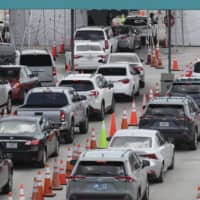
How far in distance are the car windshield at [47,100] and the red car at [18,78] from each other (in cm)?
712

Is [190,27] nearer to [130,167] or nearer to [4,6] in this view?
[4,6]

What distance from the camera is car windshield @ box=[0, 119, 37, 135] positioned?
97.5 feet

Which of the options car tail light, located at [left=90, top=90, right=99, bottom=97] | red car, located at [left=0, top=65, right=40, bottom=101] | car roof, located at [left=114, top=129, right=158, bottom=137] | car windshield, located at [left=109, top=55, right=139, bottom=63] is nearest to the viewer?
car roof, located at [left=114, top=129, right=158, bottom=137]

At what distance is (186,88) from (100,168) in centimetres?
1641

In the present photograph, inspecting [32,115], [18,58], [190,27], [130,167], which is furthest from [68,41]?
[130,167]

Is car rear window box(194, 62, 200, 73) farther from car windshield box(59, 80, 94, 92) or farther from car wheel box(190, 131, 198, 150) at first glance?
car wheel box(190, 131, 198, 150)

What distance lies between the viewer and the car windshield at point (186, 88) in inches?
1533

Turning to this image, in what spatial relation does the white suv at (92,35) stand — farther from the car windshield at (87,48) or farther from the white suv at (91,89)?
the white suv at (91,89)

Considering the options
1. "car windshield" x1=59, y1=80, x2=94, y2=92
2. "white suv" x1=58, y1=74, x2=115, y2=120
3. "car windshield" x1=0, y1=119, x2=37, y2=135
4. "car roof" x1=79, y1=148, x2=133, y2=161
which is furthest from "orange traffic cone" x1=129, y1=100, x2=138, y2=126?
"car roof" x1=79, y1=148, x2=133, y2=161

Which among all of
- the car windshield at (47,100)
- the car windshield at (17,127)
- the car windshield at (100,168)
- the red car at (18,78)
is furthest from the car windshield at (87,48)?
the car windshield at (100,168)

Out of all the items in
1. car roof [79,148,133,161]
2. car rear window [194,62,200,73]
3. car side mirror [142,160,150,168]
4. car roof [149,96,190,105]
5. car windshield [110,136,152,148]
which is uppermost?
car roof [79,148,133,161]

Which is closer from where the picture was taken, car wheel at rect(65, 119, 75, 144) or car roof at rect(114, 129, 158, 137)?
car roof at rect(114, 129, 158, 137)

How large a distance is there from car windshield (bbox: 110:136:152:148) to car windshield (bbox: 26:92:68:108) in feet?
21.5

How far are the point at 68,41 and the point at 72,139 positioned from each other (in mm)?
30177
